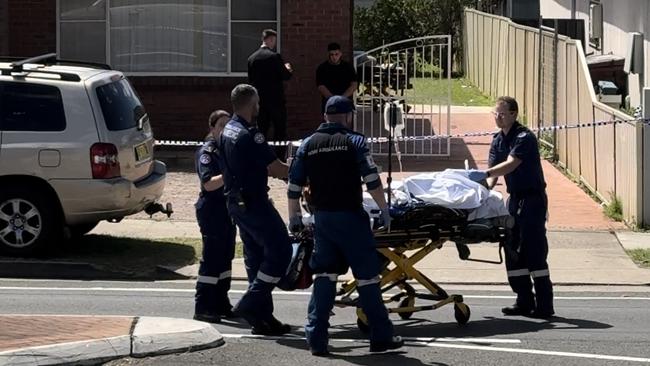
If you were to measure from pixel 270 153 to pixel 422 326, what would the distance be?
1.85m

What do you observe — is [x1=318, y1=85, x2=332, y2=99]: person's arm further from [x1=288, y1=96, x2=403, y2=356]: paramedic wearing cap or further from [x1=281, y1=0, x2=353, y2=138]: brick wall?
[x1=288, y1=96, x2=403, y2=356]: paramedic wearing cap

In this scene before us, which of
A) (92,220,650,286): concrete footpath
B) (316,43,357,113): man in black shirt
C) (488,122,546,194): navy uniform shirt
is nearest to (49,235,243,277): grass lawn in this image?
(92,220,650,286): concrete footpath

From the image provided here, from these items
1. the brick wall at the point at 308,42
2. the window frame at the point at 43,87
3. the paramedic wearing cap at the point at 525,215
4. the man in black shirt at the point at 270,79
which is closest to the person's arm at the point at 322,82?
the man in black shirt at the point at 270,79

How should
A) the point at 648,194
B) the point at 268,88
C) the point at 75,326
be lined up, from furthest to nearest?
the point at 268,88 → the point at 648,194 → the point at 75,326

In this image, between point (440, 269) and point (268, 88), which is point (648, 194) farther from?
point (268, 88)

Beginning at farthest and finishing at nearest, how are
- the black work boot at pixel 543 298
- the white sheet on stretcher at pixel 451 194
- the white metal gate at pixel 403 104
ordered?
the white metal gate at pixel 403 104 → the black work boot at pixel 543 298 → the white sheet on stretcher at pixel 451 194

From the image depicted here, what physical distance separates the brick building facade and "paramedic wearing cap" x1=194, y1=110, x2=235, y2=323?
33.1 feet

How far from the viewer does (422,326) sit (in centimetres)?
1032

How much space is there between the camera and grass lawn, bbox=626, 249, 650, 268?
1338cm

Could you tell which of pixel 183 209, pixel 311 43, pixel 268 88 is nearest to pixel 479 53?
pixel 311 43

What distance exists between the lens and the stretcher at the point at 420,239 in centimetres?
983

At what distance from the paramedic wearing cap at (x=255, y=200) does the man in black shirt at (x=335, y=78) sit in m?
8.81

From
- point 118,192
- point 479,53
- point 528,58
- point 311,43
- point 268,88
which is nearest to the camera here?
point 118,192

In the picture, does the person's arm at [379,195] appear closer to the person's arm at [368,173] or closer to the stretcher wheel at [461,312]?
the person's arm at [368,173]
